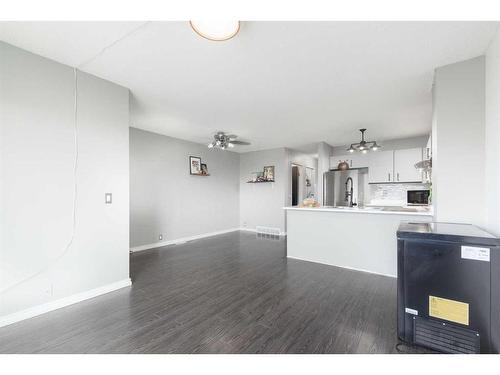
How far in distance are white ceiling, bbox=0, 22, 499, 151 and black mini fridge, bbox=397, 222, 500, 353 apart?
5.28ft

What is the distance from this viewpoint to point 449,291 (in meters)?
1.46

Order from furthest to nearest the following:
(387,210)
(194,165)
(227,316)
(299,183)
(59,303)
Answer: (299,183) → (194,165) → (387,210) → (59,303) → (227,316)

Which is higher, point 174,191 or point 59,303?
point 174,191

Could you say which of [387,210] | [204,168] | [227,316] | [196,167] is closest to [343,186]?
[387,210]

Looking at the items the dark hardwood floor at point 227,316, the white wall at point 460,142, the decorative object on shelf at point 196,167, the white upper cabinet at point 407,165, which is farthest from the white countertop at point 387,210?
the decorative object on shelf at point 196,167

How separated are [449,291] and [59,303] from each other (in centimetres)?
334

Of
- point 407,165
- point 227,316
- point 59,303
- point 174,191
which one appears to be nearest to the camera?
point 227,316

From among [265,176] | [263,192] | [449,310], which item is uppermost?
[265,176]

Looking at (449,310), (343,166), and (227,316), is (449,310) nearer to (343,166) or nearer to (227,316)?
(227,316)

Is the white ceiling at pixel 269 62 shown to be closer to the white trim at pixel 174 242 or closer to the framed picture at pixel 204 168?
the framed picture at pixel 204 168

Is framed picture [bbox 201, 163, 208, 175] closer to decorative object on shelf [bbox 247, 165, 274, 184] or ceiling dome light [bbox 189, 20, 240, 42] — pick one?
decorative object on shelf [bbox 247, 165, 274, 184]

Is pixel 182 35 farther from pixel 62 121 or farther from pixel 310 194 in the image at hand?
pixel 310 194

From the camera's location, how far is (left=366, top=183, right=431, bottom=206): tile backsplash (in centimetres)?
530

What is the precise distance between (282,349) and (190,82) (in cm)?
275
